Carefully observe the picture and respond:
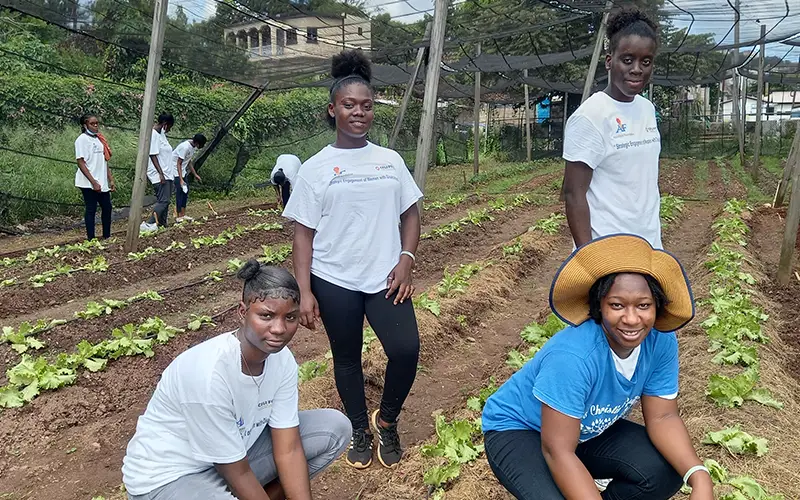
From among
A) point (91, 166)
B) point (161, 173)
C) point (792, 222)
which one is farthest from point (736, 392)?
point (161, 173)

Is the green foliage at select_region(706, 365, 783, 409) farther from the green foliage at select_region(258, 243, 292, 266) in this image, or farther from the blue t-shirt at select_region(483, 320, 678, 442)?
the green foliage at select_region(258, 243, 292, 266)

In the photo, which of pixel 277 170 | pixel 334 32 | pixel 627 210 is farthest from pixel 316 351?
pixel 334 32

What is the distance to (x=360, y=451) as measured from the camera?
348 centimetres

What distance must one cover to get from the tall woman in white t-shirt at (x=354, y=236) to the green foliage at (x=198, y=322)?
3.02 m

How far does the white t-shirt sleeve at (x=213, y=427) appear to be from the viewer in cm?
230

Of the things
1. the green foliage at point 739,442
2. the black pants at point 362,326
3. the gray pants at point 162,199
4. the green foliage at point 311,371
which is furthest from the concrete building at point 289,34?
the green foliage at point 739,442

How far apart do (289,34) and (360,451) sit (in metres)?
9.52

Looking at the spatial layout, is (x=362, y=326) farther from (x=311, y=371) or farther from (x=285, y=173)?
(x=285, y=173)

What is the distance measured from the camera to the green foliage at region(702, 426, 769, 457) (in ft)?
10.5

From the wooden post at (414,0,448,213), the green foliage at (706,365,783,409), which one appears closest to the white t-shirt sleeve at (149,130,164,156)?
the wooden post at (414,0,448,213)

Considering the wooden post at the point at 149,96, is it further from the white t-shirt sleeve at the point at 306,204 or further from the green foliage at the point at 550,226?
the white t-shirt sleeve at the point at 306,204

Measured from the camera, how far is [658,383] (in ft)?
7.86

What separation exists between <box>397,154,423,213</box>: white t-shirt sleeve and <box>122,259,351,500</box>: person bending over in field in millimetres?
1016

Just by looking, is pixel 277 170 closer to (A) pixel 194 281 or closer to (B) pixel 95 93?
(A) pixel 194 281
